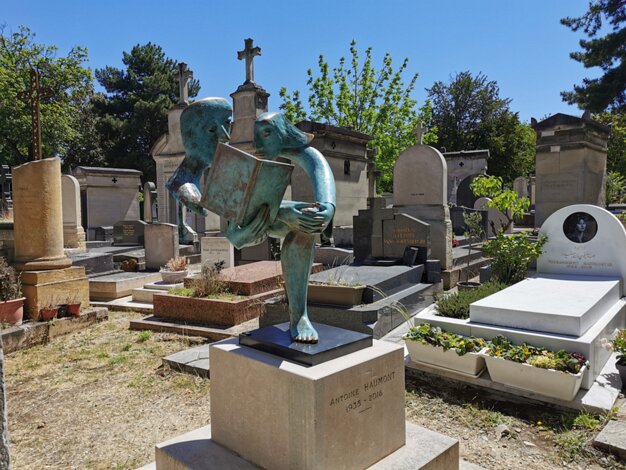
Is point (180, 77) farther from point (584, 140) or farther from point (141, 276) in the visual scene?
point (584, 140)

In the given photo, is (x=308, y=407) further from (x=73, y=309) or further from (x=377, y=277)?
(x=73, y=309)

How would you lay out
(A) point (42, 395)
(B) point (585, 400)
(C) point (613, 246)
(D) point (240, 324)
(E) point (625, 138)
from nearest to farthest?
1. (B) point (585, 400)
2. (A) point (42, 395)
3. (C) point (613, 246)
4. (D) point (240, 324)
5. (E) point (625, 138)

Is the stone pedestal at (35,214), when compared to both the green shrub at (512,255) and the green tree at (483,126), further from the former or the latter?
the green tree at (483,126)

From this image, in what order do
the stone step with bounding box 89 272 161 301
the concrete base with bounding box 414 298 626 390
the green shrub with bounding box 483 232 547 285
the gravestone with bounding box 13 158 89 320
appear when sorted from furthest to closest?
the stone step with bounding box 89 272 161 301 → the green shrub with bounding box 483 232 547 285 → the gravestone with bounding box 13 158 89 320 → the concrete base with bounding box 414 298 626 390

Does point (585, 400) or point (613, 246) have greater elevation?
point (613, 246)

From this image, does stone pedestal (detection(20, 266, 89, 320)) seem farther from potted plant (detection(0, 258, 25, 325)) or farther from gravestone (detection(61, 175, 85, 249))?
gravestone (detection(61, 175, 85, 249))

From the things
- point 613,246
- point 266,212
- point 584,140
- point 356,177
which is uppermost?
point 584,140

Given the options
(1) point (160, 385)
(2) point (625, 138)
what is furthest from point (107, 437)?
(2) point (625, 138)

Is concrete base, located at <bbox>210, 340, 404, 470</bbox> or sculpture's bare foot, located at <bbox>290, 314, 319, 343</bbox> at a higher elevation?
sculpture's bare foot, located at <bbox>290, 314, 319, 343</bbox>

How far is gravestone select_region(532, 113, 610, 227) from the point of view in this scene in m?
13.7

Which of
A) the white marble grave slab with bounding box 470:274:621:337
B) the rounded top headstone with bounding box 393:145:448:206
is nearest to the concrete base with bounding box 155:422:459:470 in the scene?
the white marble grave slab with bounding box 470:274:621:337

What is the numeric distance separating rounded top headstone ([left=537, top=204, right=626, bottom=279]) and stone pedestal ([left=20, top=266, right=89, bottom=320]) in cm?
766

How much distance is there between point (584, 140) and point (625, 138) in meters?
19.2

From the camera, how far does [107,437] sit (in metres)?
3.47
